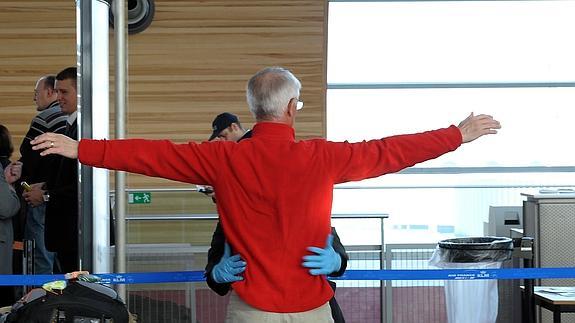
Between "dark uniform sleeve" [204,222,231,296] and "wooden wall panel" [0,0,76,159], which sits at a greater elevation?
"wooden wall panel" [0,0,76,159]

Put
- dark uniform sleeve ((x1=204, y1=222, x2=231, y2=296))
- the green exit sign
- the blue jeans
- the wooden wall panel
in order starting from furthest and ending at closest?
the wooden wall panel → the green exit sign → the blue jeans → dark uniform sleeve ((x1=204, y1=222, x2=231, y2=296))

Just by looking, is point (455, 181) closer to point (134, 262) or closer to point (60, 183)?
point (134, 262)

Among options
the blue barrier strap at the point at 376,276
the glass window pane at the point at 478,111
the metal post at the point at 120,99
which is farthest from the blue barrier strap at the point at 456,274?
the glass window pane at the point at 478,111

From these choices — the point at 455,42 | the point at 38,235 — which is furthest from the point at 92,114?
the point at 455,42

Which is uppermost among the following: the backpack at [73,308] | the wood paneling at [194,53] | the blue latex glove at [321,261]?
the wood paneling at [194,53]

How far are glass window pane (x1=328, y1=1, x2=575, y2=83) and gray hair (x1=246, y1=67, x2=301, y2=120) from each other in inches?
278

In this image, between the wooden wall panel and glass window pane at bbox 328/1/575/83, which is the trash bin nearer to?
the wooden wall panel

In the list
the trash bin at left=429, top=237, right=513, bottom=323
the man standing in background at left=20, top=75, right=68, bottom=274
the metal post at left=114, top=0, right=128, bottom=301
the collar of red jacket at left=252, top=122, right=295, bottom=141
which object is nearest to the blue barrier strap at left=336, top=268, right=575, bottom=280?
the metal post at left=114, top=0, right=128, bottom=301

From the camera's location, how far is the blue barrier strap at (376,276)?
4488 mm

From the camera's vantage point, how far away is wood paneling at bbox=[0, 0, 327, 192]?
895 cm

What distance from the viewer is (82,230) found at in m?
4.58

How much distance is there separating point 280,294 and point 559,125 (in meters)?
8.01

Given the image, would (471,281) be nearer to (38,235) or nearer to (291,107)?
(38,235)

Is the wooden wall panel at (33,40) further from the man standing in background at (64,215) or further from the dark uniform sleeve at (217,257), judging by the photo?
the dark uniform sleeve at (217,257)
